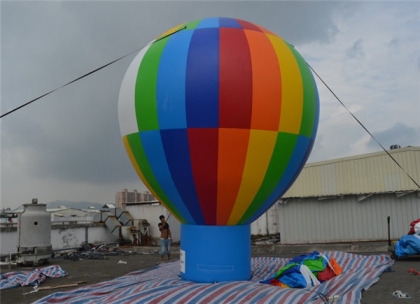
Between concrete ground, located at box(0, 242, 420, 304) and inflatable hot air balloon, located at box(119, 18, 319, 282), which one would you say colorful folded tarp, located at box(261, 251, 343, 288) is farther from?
concrete ground, located at box(0, 242, 420, 304)

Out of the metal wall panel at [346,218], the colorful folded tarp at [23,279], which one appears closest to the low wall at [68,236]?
the colorful folded tarp at [23,279]

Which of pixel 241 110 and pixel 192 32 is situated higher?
pixel 192 32

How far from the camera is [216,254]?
23.9 ft

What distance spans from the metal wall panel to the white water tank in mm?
8773

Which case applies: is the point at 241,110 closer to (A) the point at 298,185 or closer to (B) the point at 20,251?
(B) the point at 20,251

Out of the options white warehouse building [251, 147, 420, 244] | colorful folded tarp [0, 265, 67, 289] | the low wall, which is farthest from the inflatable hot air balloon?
the low wall

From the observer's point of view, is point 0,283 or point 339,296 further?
point 0,283

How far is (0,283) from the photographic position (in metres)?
8.45

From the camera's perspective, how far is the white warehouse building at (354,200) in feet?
49.9

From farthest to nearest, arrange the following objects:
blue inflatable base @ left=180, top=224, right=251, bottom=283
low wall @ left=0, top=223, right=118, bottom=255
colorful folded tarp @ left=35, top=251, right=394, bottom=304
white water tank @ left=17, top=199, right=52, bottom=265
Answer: low wall @ left=0, top=223, right=118, bottom=255 → white water tank @ left=17, top=199, right=52, bottom=265 → blue inflatable base @ left=180, top=224, right=251, bottom=283 → colorful folded tarp @ left=35, top=251, right=394, bottom=304

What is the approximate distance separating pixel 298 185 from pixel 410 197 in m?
4.17

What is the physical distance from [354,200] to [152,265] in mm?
8224

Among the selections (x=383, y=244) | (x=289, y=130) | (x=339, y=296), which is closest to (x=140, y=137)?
(x=289, y=130)

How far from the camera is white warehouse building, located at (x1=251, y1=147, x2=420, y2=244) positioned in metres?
15.2
